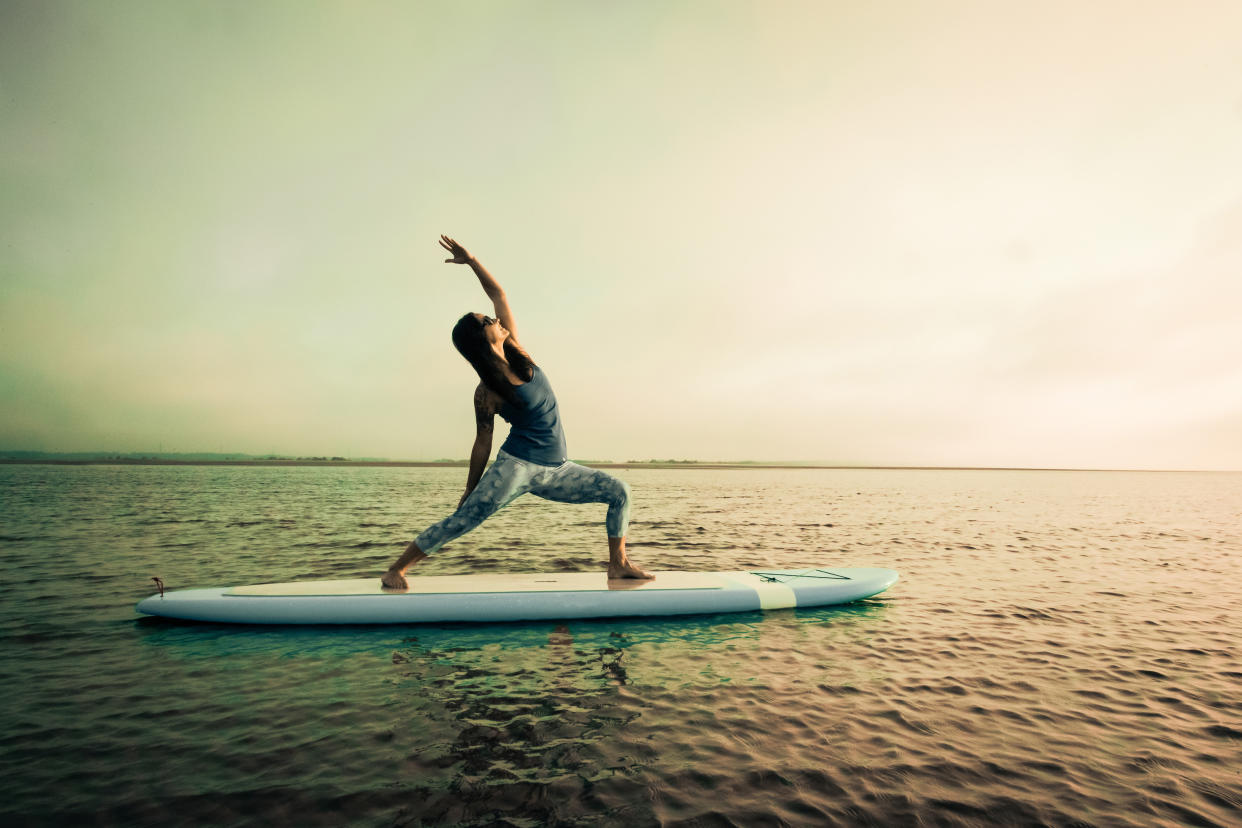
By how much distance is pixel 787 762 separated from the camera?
4.10 metres

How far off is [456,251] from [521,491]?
2.80 meters

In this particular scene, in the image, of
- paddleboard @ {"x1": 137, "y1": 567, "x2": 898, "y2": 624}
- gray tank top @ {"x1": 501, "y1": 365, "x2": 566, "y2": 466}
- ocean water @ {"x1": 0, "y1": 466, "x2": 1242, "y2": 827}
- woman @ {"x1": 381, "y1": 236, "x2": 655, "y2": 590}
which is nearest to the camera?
ocean water @ {"x1": 0, "y1": 466, "x2": 1242, "y2": 827}

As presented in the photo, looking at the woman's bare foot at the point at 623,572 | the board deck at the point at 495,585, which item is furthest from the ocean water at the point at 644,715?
the woman's bare foot at the point at 623,572

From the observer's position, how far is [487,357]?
651cm

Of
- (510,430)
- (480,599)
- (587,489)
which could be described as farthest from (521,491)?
(480,599)

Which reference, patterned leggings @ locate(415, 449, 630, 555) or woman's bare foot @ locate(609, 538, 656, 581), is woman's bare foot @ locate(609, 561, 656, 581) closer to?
woman's bare foot @ locate(609, 538, 656, 581)

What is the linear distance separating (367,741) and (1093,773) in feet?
16.0

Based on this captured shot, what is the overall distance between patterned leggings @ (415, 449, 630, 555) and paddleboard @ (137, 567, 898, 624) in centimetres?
79

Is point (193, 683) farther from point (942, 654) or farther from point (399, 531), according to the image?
point (399, 531)

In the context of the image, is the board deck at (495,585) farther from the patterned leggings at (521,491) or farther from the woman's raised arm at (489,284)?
the woman's raised arm at (489,284)

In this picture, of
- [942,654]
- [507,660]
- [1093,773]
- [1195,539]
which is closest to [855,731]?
[1093,773]

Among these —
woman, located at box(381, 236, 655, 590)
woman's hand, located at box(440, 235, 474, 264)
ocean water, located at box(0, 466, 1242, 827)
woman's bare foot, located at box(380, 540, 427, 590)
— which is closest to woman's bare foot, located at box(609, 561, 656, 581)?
ocean water, located at box(0, 466, 1242, 827)

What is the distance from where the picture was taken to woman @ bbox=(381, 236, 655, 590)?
660cm

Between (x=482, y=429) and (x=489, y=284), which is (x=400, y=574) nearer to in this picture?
(x=482, y=429)
